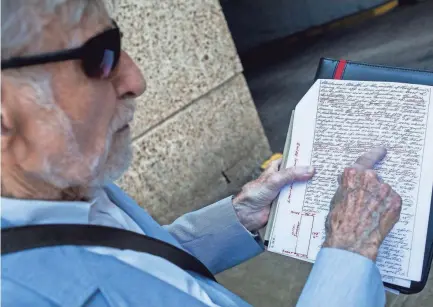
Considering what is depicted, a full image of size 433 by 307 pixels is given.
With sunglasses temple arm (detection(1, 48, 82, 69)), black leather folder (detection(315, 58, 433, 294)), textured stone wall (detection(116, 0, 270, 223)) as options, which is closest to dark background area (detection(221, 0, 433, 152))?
textured stone wall (detection(116, 0, 270, 223))

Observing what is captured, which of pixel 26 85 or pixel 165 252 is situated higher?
pixel 26 85

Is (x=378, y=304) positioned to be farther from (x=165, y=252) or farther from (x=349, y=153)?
(x=165, y=252)

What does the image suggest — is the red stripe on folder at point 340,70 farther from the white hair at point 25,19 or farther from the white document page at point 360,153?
the white hair at point 25,19

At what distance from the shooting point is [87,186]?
1508 millimetres

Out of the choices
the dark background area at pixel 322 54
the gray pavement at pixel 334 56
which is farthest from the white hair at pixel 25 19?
the dark background area at pixel 322 54

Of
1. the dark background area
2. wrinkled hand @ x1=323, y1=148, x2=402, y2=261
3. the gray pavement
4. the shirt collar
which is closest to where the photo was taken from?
the shirt collar

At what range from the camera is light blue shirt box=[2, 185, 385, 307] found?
1.26 m

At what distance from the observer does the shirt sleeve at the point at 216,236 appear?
→ 191 cm

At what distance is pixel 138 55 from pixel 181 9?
0.37m

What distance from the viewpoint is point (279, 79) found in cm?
509

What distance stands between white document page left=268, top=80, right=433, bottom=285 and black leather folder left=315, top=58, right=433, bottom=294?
2 cm

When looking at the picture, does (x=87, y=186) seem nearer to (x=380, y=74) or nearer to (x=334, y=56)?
(x=380, y=74)

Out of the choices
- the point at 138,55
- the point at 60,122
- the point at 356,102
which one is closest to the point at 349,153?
the point at 356,102

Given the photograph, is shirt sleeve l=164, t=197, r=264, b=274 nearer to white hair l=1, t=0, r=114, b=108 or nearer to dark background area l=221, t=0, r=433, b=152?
white hair l=1, t=0, r=114, b=108
